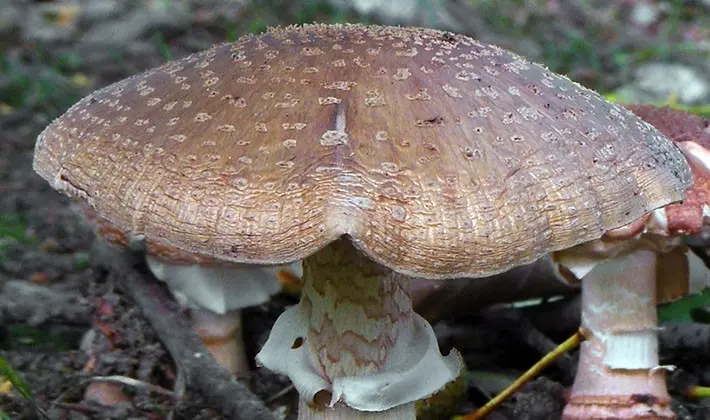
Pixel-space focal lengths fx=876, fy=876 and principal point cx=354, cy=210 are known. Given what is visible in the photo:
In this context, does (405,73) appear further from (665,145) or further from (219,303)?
(219,303)

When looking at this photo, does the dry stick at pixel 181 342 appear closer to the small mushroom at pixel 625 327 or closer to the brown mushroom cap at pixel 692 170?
the small mushroom at pixel 625 327

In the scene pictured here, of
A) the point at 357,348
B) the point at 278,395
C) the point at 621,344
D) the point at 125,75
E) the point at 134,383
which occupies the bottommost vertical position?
the point at 125,75

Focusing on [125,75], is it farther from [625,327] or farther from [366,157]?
[366,157]

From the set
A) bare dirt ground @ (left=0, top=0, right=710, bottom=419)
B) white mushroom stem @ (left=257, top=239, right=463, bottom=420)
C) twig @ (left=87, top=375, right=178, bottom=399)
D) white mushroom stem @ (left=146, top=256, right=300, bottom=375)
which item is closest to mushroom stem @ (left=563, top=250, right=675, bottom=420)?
bare dirt ground @ (left=0, top=0, right=710, bottom=419)

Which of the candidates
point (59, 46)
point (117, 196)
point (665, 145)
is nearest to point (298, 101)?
point (117, 196)

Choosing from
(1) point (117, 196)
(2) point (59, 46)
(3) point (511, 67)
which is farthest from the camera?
(2) point (59, 46)

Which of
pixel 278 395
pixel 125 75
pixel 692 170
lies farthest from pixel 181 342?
pixel 125 75

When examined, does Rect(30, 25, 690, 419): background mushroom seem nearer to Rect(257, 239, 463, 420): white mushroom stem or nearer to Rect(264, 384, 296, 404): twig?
Rect(257, 239, 463, 420): white mushroom stem
